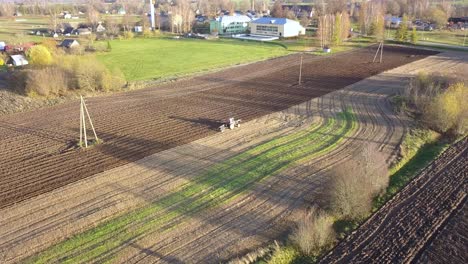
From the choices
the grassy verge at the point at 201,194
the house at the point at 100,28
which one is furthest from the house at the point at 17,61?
the grassy verge at the point at 201,194

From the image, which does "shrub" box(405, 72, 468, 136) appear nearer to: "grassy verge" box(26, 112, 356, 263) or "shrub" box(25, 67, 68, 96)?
"grassy verge" box(26, 112, 356, 263)

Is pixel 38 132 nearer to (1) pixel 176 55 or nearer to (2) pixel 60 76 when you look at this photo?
(2) pixel 60 76

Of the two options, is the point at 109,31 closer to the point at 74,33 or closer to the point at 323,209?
the point at 74,33

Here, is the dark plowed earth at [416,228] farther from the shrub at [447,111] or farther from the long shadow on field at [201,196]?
the shrub at [447,111]

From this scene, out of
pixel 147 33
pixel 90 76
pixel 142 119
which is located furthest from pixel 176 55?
pixel 142 119

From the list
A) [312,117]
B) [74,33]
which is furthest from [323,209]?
[74,33]
